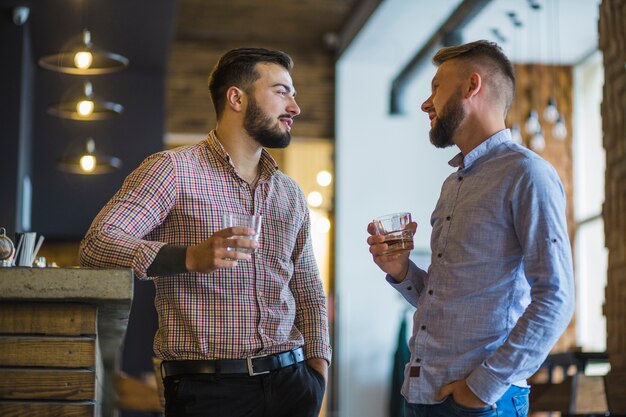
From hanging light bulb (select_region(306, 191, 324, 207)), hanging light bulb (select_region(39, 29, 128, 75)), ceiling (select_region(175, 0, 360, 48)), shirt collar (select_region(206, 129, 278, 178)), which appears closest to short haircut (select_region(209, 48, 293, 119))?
shirt collar (select_region(206, 129, 278, 178))

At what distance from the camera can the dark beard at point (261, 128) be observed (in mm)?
2756

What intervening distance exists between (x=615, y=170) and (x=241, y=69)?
8.91 feet

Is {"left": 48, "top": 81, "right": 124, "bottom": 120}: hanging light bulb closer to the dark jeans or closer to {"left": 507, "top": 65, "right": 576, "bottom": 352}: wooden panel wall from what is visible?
the dark jeans

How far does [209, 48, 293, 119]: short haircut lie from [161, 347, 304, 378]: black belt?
0.75 m

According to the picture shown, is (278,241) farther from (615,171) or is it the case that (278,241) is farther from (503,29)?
(503,29)

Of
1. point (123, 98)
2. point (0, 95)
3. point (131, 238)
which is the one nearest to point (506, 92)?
point (131, 238)

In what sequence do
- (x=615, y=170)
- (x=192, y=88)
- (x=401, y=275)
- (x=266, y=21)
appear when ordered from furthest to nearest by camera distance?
(x=192, y=88), (x=266, y=21), (x=615, y=170), (x=401, y=275)

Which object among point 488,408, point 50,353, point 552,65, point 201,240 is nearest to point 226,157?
point 201,240

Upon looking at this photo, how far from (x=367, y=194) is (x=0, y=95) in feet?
15.3

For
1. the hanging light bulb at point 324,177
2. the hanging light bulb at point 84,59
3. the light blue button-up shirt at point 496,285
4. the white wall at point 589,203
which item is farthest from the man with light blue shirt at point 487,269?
the hanging light bulb at point 324,177

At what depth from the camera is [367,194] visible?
36.1 feet

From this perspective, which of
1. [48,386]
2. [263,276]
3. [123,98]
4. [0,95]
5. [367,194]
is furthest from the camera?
[367,194]

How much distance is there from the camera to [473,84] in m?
2.39

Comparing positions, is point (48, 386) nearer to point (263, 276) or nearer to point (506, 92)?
point (263, 276)
